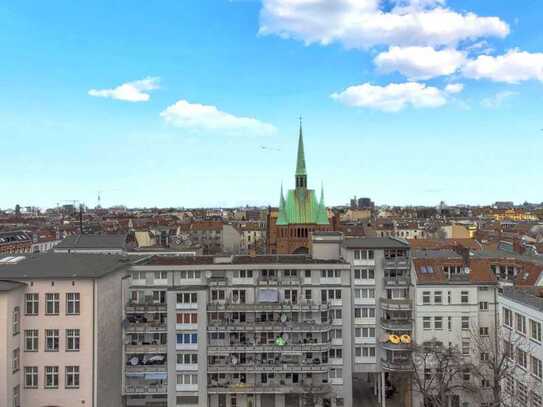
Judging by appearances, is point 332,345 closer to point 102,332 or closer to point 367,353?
point 367,353

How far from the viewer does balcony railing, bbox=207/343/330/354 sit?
2224 inches

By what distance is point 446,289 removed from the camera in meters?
57.2

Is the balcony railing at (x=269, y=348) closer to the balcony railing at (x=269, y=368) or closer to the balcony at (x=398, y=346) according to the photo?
the balcony railing at (x=269, y=368)

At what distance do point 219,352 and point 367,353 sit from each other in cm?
1608

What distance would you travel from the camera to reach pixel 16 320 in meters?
48.6

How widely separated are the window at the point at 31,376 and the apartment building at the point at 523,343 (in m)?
40.1

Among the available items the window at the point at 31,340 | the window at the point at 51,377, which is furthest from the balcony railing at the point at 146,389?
the window at the point at 31,340

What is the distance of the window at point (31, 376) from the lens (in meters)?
49.2

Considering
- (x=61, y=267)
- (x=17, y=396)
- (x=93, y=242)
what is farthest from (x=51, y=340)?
(x=93, y=242)

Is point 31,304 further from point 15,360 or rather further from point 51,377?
point 51,377

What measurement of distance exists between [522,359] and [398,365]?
14.1 meters

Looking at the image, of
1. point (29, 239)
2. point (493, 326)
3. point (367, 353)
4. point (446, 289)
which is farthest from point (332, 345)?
point (29, 239)

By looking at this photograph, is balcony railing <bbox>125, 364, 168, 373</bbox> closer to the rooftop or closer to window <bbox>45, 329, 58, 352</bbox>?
window <bbox>45, 329, 58, 352</bbox>

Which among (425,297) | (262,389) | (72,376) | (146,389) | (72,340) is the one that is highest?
(425,297)
